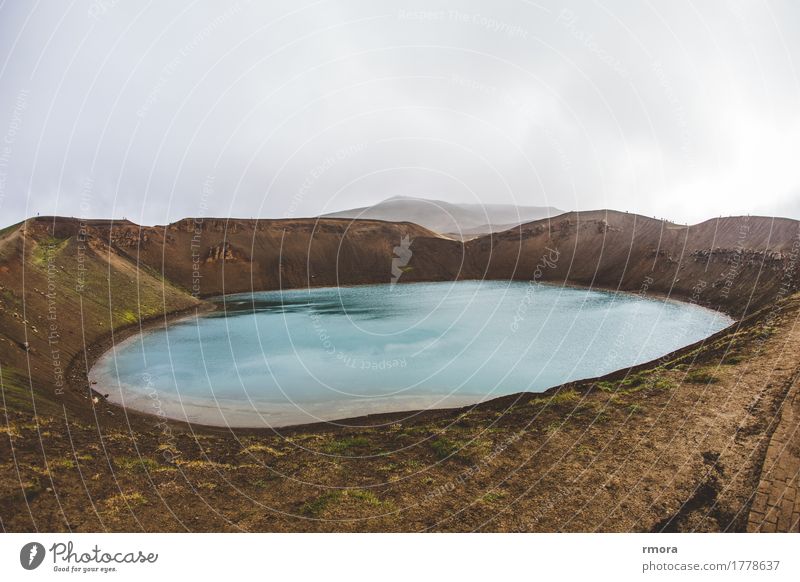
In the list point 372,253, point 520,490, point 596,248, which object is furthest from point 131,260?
point 596,248

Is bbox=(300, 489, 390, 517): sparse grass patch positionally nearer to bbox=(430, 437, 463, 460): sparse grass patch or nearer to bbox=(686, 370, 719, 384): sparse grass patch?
Answer: bbox=(430, 437, 463, 460): sparse grass patch

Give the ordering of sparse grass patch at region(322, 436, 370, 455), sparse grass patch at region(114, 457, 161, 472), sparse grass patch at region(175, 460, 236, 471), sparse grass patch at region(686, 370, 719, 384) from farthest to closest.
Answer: sparse grass patch at region(686, 370, 719, 384)
sparse grass patch at region(322, 436, 370, 455)
sparse grass patch at region(175, 460, 236, 471)
sparse grass patch at region(114, 457, 161, 472)

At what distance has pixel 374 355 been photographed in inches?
1133

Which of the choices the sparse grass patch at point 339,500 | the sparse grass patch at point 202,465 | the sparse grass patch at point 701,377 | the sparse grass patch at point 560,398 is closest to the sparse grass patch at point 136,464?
the sparse grass patch at point 202,465

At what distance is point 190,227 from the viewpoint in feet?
291

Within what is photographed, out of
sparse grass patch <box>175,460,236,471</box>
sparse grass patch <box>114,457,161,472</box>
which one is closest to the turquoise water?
sparse grass patch <box>175,460,236,471</box>

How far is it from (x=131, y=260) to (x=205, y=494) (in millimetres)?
70296

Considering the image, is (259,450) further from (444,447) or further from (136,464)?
(444,447)

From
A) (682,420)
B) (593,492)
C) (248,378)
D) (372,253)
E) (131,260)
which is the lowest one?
(248,378)

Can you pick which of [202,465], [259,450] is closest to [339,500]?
[202,465]

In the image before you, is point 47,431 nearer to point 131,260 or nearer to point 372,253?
point 131,260

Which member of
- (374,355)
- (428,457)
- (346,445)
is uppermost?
(374,355)

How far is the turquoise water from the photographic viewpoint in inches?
777

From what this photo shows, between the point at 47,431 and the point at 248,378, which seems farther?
the point at 248,378
